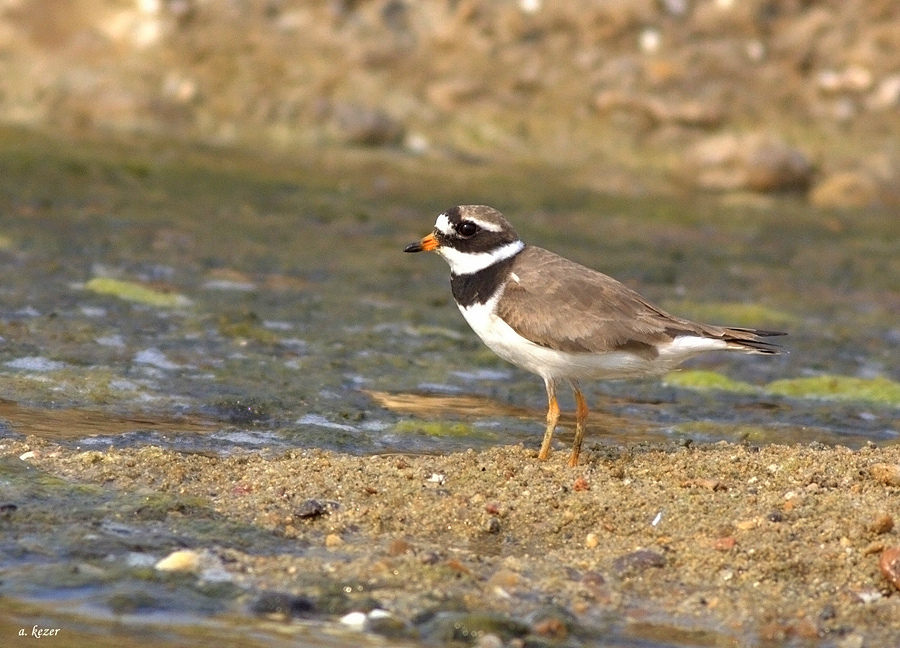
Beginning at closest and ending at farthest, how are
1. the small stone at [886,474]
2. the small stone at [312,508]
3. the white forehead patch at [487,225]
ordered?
the small stone at [312,508], the small stone at [886,474], the white forehead patch at [487,225]

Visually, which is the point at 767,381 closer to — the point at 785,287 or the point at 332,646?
the point at 785,287

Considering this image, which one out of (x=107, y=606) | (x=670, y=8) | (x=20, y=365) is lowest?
(x=107, y=606)

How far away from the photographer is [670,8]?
50.5ft

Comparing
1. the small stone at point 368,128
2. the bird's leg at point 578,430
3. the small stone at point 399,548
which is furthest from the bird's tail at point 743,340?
the small stone at point 368,128

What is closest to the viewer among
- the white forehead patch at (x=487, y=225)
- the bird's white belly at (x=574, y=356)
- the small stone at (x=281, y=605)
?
the small stone at (x=281, y=605)

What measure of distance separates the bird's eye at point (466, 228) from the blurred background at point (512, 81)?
721 centimetres

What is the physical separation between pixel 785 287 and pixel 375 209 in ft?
12.0

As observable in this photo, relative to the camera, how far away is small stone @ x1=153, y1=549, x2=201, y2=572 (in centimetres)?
473

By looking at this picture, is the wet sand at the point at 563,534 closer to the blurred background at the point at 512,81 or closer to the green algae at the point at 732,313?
the green algae at the point at 732,313

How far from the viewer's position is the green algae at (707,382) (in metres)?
8.12

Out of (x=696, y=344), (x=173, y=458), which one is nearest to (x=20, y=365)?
(x=173, y=458)

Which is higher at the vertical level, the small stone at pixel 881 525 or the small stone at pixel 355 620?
the small stone at pixel 881 525

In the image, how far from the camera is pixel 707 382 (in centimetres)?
821

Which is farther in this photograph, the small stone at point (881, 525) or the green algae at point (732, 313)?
the green algae at point (732, 313)
